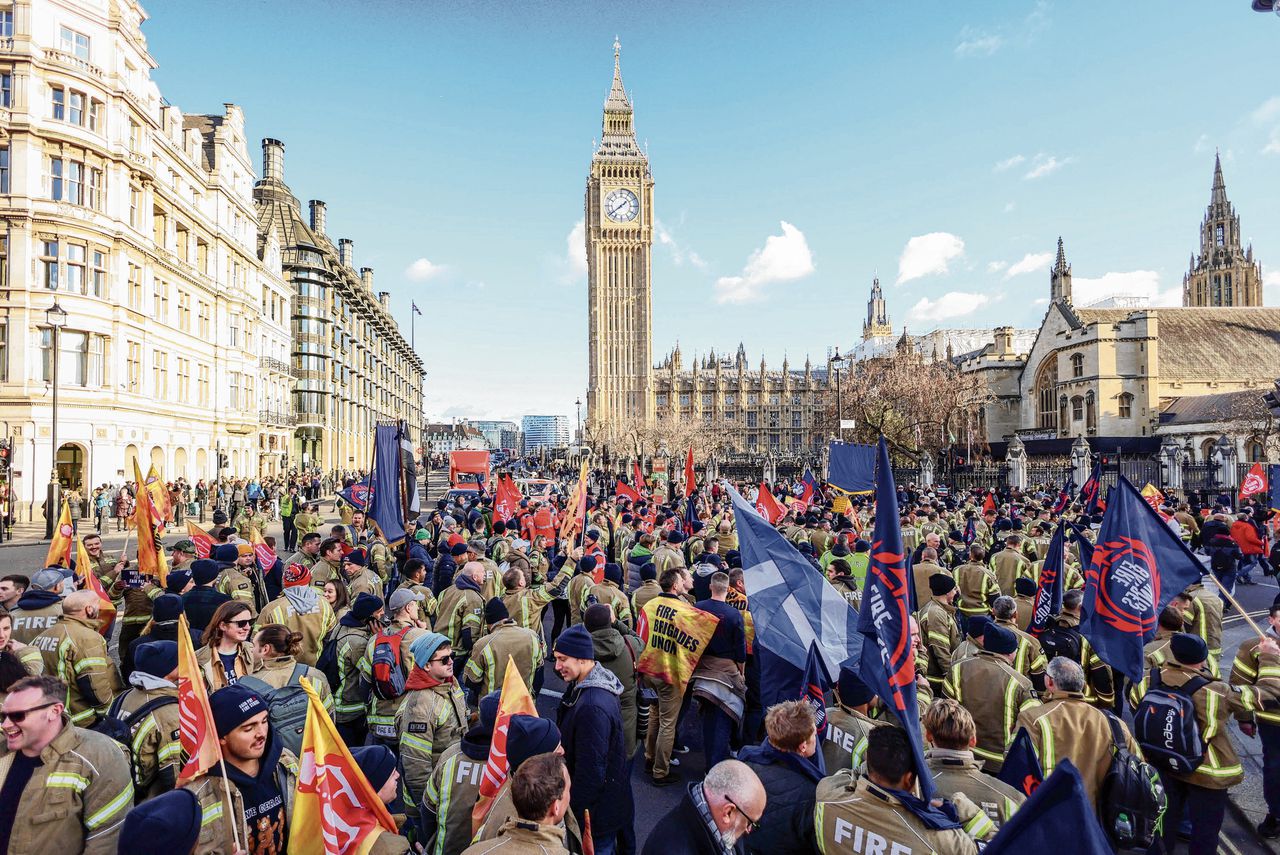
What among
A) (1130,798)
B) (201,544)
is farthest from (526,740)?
(201,544)

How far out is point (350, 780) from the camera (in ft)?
10.7

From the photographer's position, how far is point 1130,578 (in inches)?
237

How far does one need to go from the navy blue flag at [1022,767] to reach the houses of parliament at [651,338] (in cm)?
8249

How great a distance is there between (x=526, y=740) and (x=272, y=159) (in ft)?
212

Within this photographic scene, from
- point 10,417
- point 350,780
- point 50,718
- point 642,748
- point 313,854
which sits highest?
point 10,417

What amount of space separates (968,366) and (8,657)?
72225 mm

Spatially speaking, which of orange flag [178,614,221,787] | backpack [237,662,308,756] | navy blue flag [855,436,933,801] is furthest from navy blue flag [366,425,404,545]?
navy blue flag [855,436,933,801]

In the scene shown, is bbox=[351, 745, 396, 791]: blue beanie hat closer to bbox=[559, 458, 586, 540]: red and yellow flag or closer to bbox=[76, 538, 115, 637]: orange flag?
bbox=[76, 538, 115, 637]: orange flag

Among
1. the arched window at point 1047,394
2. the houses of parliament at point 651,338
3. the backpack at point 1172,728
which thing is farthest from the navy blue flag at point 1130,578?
the houses of parliament at point 651,338

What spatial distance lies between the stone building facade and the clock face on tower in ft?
221

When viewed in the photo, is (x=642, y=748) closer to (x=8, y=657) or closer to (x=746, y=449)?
(x=8, y=657)

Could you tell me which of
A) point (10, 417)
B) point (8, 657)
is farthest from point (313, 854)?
point (10, 417)

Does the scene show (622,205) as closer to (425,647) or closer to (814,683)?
(814,683)

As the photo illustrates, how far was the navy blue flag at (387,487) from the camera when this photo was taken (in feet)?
33.4
